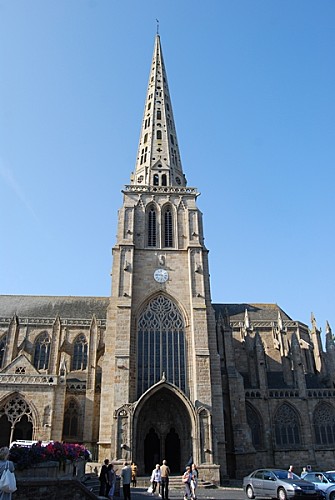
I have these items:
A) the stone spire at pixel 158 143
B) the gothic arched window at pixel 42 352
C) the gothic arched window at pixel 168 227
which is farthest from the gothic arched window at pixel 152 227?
the gothic arched window at pixel 42 352

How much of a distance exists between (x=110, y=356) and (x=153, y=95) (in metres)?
25.7

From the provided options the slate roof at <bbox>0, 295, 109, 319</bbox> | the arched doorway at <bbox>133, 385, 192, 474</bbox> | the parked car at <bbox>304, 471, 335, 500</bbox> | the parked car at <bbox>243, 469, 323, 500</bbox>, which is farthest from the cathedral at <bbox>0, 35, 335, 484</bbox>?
the parked car at <bbox>304, 471, 335, 500</bbox>

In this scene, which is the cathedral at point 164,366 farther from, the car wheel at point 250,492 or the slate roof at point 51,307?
the car wheel at point 250,492

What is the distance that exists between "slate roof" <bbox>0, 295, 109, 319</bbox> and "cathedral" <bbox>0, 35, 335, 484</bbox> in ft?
0.59

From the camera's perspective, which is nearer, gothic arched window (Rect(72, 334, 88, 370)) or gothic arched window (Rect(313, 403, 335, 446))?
gothic arched window (Rect(313, 403, 335, 446))

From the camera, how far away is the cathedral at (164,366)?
2380 cm

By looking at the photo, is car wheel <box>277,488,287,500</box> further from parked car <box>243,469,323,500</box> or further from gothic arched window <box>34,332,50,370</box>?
gothic arched window <box>34,332,50,370</box>

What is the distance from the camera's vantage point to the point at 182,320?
26.9m

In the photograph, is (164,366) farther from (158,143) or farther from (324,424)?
(158,143)

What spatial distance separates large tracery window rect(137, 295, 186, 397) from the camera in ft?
82.0

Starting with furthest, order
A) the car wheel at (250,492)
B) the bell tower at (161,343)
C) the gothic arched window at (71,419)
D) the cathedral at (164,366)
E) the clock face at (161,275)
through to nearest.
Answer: the gothic arched window at (71,419) → the clock face at (161,275) → the cathedral at (164,366) → the bell tower at (161,343) → the car wheel at (250,492)

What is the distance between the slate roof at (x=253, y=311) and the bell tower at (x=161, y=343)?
12290 mm

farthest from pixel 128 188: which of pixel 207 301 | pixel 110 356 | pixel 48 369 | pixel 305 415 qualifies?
pixel 305 415

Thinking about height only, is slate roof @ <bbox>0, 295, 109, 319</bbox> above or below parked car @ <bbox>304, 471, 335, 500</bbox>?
above
